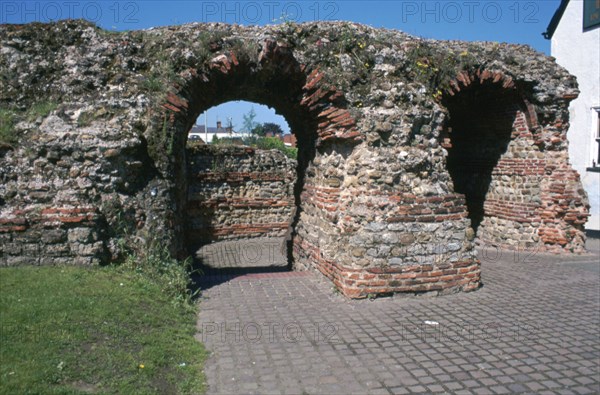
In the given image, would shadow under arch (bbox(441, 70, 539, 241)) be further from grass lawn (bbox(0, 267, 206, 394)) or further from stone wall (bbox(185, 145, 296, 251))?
grass lawn (bbox(0, 267, 206, 394))

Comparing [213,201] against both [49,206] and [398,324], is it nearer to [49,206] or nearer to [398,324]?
[49,206]

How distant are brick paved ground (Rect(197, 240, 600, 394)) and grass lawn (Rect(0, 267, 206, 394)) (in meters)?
0.33

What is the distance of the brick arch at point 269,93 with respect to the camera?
650 centimetres

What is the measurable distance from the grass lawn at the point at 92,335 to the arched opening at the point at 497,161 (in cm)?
625

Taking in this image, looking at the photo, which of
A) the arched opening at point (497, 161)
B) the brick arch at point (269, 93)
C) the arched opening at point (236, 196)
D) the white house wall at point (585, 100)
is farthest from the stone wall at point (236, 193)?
the white house wall at point (585, 100)

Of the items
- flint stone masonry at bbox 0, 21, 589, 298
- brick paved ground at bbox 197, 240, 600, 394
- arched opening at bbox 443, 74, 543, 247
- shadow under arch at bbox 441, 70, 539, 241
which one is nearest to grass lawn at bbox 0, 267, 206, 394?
brick paved ground at bbox 197, 240, 600, 394

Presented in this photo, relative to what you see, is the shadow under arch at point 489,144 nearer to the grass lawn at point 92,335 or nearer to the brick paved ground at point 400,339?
the brick paved ground at point 400,339

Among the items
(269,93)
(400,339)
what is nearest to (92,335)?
(400,339)

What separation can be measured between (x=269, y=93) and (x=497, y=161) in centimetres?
534

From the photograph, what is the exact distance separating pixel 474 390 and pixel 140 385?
2628 mm

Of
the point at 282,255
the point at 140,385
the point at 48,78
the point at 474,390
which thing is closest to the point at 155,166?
the point at 48,78

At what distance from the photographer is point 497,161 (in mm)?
10117

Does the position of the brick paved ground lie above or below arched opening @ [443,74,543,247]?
below

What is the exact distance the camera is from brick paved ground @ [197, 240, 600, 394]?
3973mm
